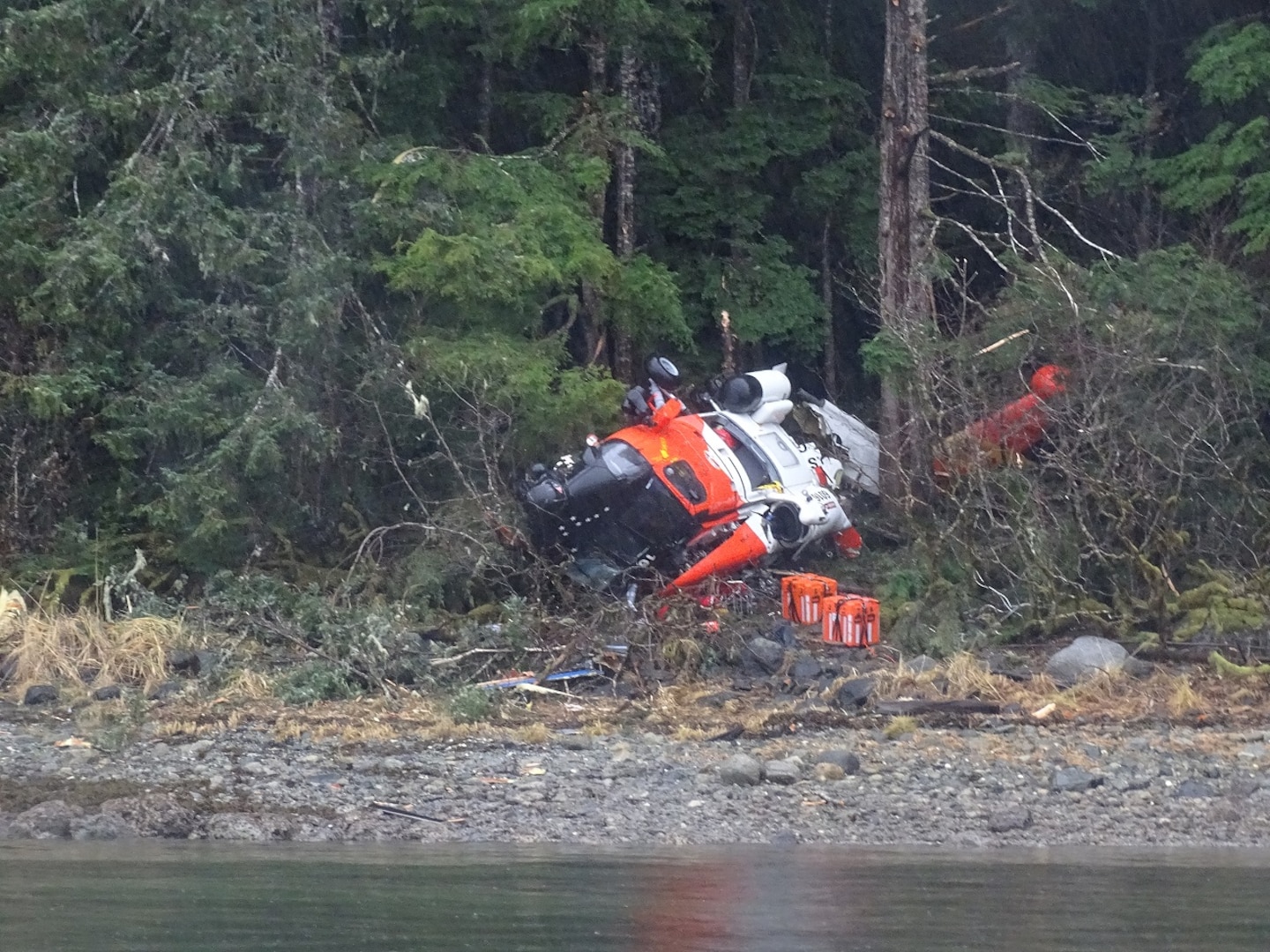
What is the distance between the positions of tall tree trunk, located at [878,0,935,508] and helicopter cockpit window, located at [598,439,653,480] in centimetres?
353

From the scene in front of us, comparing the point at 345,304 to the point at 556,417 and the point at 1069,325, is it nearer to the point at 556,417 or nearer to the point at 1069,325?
the point at 556,417

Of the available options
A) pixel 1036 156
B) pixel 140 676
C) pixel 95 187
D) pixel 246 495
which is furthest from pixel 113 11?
pixel 1036 156

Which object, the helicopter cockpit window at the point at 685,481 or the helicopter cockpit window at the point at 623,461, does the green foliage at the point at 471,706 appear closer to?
the helicopter cockpit window at the point at 623,461

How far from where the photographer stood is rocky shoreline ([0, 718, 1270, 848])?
933 cm

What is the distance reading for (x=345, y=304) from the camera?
16969mm

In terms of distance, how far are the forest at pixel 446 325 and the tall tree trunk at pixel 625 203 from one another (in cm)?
5

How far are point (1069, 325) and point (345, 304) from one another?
7.24 m

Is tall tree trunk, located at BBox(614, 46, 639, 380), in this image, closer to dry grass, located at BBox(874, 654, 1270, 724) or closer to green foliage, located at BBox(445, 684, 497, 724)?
dry grass, located at BBox(874, 654, 1270, 724)

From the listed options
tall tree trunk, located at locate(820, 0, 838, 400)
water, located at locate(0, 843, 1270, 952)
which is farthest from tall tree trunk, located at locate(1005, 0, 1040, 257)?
water, located at locate(0, 843, 1270, 952)

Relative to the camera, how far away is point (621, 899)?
7.14 meters

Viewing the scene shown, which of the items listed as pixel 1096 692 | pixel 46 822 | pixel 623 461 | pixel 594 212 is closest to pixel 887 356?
pixel 623 461

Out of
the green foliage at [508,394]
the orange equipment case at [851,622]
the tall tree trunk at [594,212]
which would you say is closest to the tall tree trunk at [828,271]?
the tall tree trunk at [594,212]

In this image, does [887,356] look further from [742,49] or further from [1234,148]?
[742,49]

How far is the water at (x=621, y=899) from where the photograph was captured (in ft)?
20.3
